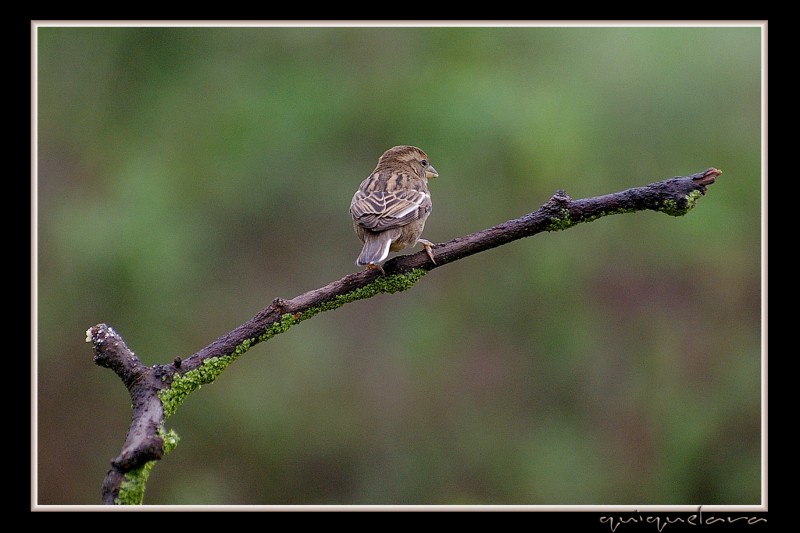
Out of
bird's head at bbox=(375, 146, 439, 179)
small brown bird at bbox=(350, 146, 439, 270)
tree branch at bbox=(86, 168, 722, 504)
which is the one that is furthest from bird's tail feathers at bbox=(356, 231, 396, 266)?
bird's head at bbox=(375, 146, 439, 179)

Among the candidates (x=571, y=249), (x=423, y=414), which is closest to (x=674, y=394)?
(x=571, y=249)

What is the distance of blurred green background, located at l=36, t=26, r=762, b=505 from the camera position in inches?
340

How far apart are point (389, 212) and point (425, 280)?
14.4 feet

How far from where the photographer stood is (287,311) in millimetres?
3779

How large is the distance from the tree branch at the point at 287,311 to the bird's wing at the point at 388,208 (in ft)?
2.68

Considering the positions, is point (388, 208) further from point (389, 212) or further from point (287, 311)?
point (287, 311)

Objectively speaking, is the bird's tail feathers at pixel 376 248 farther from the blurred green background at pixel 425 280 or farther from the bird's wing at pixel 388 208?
the blurred green background at pixel 425 280

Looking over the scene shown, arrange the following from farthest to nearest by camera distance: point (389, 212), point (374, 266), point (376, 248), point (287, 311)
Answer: point (389, 212)
point (376, 248)
point (374, 266)
point (287, 311)

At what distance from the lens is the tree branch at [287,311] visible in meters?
3.51

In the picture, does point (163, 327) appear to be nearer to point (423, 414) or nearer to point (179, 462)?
point (179, 462)

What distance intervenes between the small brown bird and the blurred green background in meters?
3.26

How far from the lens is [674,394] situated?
8.67m

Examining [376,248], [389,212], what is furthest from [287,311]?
[389,212]

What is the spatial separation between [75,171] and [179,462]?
10.8ft
